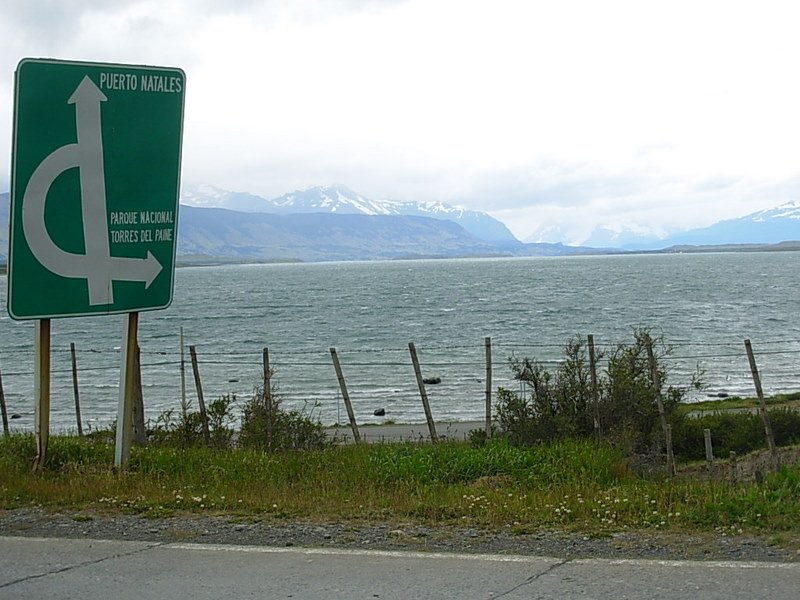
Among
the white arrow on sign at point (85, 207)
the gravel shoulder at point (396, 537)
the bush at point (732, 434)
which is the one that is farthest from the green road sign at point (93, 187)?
the bush at point (732, 434)

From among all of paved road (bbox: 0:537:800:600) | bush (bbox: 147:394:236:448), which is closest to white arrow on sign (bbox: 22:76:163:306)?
paved road (bbox: 0:537:800:600)

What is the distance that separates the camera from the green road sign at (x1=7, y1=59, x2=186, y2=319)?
8.16 metres

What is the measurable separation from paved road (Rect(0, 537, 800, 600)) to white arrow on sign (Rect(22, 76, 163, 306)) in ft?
10.2

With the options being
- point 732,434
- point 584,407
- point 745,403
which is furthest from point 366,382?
point 584,407

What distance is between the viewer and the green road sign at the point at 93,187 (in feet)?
26.8

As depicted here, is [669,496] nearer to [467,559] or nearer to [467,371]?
[467,559]

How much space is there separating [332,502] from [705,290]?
112m

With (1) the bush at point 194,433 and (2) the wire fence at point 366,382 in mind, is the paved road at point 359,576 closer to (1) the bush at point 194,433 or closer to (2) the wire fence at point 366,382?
(1) the bush at point 194,433

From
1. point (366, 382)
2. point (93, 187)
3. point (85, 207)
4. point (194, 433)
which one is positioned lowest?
point (366, 382)

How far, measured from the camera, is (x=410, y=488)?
8141mm

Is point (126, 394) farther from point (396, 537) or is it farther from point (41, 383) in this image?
point (396, 537)

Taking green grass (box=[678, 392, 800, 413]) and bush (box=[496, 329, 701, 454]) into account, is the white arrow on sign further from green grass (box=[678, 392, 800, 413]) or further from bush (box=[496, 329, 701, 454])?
green grass (box=[678, 392, 800, 413])

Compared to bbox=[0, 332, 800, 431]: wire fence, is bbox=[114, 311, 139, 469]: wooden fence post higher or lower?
higher

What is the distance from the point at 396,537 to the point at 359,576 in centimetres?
91
